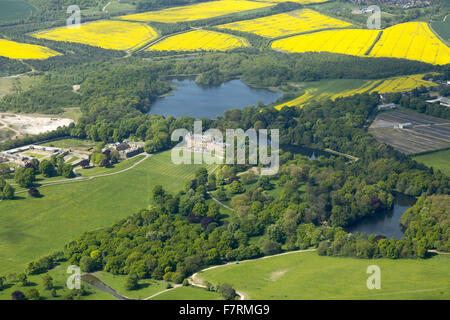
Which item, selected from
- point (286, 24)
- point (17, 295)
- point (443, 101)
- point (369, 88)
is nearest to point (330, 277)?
point (17, 295)

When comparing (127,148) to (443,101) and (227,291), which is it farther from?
→ (443,101)

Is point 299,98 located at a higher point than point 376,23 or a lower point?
lower

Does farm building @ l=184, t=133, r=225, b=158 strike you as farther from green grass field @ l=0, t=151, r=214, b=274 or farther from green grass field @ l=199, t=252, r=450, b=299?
green grass field @ l=199, t=252, r=450, b=299

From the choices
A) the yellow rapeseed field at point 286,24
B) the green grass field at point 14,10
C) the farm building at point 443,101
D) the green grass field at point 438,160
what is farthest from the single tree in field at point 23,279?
the green grass field at point 14,10

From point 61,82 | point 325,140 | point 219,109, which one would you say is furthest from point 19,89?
point 325,140

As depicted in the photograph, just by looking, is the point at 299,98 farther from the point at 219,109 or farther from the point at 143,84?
the point at 143,84

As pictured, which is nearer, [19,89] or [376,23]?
[19,89]

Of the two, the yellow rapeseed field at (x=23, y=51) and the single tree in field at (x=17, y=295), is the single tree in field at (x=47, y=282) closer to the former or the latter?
the single tree in field at (x=17, y=295)
